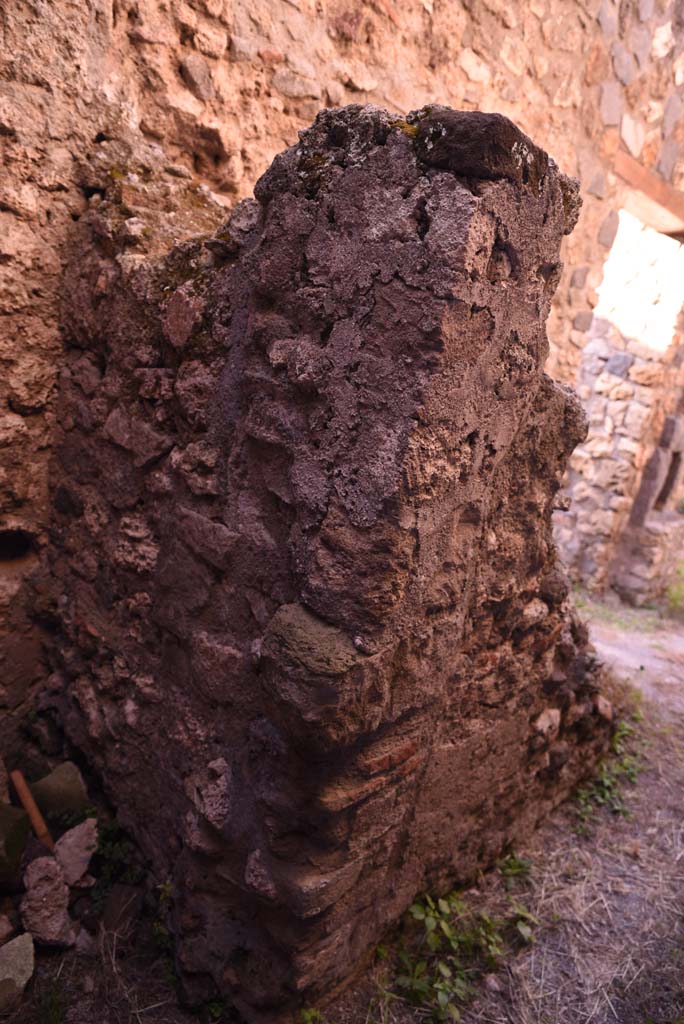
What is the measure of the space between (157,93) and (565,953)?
10.2 ft

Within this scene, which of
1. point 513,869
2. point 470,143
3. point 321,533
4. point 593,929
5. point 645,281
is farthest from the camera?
point 645,281

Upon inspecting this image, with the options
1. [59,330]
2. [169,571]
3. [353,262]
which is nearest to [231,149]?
[59,330]

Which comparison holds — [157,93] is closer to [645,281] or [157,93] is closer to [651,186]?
[651,186]

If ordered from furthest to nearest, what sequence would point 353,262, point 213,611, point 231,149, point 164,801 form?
point 231,149 < point 164,801 < point 213,611 < point 353,262

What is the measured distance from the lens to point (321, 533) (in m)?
1.26

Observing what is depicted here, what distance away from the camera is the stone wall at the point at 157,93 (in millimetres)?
1843

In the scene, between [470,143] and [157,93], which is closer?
[470,143]

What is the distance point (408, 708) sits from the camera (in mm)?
1457

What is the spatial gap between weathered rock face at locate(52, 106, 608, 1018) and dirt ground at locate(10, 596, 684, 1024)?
0.14 meters

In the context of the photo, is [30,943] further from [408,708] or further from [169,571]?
[408,708]

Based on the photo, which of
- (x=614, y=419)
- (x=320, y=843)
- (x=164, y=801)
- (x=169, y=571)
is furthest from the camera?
(x=614, y=419)

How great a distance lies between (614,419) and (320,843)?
5127 millimetres

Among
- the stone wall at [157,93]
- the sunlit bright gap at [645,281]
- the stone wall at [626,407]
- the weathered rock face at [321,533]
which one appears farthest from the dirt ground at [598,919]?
the sunlit bright gap at [645,281]

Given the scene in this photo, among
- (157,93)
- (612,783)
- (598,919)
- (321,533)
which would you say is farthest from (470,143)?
(612,783)
